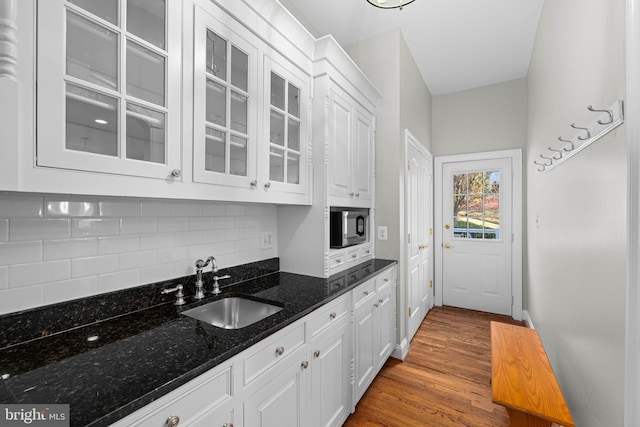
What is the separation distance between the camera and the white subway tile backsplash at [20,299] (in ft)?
3.17

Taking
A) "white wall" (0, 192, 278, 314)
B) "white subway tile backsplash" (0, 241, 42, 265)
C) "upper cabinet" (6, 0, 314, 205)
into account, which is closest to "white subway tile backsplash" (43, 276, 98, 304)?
"white wall" (0, 192, 278, 314)

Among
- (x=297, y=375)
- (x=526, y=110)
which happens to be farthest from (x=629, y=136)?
(x=526, y=110)

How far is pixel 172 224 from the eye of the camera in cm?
146

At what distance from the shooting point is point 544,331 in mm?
2293

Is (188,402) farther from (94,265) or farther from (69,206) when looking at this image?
(69,206)

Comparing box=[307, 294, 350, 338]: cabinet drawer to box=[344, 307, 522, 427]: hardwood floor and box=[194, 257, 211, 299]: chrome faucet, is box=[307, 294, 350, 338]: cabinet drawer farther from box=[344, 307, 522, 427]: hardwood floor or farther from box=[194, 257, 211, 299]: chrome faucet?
box=[344, 307, 522, 427]: hardwood floor

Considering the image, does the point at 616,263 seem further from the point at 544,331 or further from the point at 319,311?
the point at 544,331

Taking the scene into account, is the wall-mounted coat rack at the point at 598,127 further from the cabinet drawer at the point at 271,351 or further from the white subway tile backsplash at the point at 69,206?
the white subway tile backsplash at the point at 69,206

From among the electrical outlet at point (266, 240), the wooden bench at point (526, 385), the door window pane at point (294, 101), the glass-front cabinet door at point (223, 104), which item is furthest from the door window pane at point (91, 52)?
the wooden bench at point (526, 385)

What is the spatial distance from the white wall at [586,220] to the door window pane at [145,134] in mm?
1624

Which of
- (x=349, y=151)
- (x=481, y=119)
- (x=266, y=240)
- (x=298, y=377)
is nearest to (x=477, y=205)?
(x=481, y=119)

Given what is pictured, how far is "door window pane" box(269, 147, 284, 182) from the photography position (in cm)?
163

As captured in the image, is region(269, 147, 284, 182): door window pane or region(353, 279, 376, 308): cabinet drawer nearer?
region(269, 147, 284, 182): door window pane

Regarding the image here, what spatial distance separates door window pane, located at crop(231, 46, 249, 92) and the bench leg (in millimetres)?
2049
